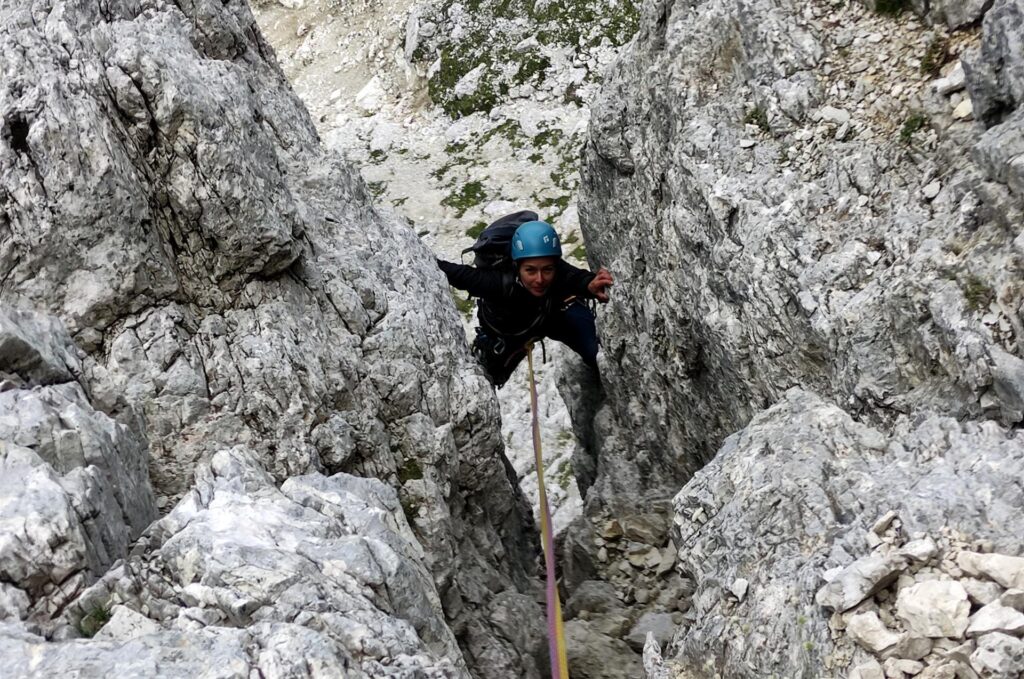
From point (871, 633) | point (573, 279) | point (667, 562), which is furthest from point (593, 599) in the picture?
point (871, 633)

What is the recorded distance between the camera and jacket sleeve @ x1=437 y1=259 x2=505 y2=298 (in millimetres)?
14695

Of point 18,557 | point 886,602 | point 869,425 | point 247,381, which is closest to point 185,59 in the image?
point 247,381

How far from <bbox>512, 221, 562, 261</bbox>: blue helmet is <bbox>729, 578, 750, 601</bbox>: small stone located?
7.96 metres

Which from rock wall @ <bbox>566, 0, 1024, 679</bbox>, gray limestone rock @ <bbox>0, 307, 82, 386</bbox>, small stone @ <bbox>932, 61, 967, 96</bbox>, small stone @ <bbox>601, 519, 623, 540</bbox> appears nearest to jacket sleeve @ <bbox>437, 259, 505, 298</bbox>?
rock wall @ <bbox>566, 0, 1024, 679</bbox>

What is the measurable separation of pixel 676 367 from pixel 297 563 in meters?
7.91

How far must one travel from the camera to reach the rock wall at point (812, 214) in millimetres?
6969

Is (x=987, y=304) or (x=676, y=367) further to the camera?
(x=676, y=367)

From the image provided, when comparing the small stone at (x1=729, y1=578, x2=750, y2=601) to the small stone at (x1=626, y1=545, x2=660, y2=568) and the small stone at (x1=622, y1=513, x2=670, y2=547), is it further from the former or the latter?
the small stone at (x1=622, y1=513, x2=670, y2=547)

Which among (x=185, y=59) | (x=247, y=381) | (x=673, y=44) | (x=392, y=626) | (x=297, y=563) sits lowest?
(x=392, y=626)

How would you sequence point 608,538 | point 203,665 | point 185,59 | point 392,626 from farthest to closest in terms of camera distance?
point 608,538 < point 185,59 < point 392,626 < point 203,665

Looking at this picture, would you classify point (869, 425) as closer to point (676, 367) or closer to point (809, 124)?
point (809, 124)

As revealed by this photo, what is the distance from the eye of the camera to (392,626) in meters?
5.86

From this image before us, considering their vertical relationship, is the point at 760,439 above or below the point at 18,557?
below

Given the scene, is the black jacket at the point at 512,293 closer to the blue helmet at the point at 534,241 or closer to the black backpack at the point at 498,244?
the black backpack at the point at 498,244
